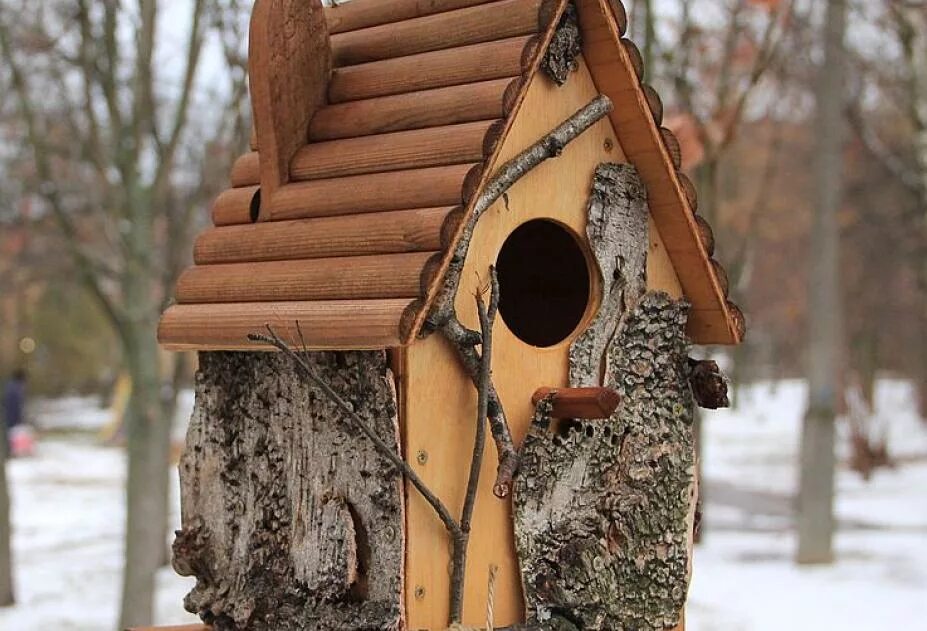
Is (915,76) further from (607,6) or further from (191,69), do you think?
(607,6)

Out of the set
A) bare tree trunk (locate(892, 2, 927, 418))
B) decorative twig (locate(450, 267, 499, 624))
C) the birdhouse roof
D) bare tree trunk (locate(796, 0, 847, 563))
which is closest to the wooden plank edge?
the birdhouse roof

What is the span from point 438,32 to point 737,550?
349 inches

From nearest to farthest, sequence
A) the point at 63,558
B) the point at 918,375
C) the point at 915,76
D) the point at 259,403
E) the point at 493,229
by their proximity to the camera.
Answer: the point at 493,229 < the point at 259,403 < the point at 63,558 < the point at 915,76 < the point at 918,375

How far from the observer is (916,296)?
22156 millimetres

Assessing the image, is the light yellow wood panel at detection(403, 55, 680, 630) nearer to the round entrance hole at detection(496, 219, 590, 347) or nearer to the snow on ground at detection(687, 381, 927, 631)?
the round entrance hole at detection(496, 219, 590, 347)

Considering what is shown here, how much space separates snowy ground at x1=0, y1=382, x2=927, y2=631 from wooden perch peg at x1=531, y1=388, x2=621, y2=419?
5420 millimetres

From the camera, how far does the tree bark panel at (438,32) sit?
2527mm

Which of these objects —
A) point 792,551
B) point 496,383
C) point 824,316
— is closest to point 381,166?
point 496,383

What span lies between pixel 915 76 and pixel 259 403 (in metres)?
11.4

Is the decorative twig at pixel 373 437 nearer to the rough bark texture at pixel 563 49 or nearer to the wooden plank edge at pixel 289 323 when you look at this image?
the wooden plank edge at pixel 289 323

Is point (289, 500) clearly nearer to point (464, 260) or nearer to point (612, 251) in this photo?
point (464, 260)

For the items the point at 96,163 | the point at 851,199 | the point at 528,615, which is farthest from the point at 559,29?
the point at 851,199

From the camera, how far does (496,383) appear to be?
2.56 meters

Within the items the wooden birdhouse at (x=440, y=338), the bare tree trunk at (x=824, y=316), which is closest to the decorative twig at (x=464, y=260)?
the wooden birdhouse at (x=440, y=338)
